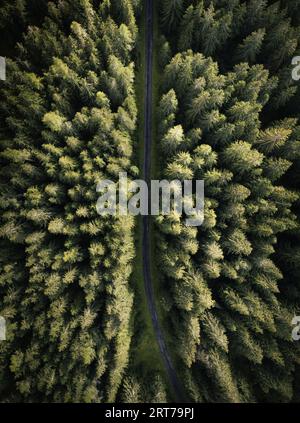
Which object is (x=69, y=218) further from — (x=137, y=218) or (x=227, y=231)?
(x=227, y=231)

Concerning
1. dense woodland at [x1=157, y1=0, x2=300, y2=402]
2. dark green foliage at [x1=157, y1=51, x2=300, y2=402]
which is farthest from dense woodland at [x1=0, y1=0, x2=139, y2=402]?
dark green foliage at [x1=157, y1=51, x2=300, y2=402]

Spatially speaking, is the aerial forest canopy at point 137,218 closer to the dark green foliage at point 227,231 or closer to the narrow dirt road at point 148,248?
the dark green foliage at point 227,231

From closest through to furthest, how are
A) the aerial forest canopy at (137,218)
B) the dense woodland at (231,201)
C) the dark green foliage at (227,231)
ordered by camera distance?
the aerial forest canopy at (137,218)
the dark green foliage at (227,231)
the dense woodland at (231,201)

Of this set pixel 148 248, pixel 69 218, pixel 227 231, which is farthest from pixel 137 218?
pixel 227 231

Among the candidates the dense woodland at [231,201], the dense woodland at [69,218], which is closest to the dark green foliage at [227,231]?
the dense woodland at [231,201]

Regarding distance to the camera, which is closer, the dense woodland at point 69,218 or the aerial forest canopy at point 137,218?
the dense woodland at point 69,218

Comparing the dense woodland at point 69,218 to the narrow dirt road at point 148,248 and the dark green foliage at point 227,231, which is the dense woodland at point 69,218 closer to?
the narrow dirt road at point 148,248

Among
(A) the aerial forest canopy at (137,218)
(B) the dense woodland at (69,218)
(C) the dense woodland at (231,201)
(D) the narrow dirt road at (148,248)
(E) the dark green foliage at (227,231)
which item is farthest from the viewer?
(D) the narrow dirt road at (148,248)
